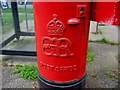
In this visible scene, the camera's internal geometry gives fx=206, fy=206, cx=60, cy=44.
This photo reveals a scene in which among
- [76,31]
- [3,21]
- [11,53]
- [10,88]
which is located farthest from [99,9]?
[3,21]

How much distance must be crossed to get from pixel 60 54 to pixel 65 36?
6.5 inches

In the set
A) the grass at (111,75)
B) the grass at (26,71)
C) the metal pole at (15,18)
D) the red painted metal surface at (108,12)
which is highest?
the red painted metal surface at (108,12)

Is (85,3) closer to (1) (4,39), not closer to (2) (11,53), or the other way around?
(2) (11,53)

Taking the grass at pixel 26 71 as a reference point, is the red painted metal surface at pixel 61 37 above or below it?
above

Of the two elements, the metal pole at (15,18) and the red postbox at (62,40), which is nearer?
the red postbox at (62,40)

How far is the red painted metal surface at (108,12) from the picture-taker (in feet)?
5.00

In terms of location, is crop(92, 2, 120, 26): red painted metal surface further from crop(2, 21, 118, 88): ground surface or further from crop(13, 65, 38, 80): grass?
crop(13, 65, 38, 80): grass

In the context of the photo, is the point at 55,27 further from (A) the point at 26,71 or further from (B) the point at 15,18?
(B) the point at 15,18

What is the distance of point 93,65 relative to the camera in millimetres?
3029

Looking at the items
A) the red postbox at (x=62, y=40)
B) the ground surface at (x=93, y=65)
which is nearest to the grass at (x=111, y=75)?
the ground surface at (x=93, y=65)

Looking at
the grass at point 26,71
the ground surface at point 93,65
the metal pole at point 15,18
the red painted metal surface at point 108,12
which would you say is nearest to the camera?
the red painted metal surface at point 108,12

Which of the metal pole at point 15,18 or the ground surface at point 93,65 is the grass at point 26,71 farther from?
the metal pole at point 15,18

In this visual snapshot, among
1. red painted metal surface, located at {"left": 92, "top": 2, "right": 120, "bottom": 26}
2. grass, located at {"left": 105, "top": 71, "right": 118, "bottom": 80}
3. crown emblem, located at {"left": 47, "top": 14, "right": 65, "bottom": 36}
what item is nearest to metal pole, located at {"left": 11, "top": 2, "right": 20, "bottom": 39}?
grass, located at {"left": 105, "top": 71, "right": 118, "bottom": 80}

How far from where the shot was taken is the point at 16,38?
3873mm
